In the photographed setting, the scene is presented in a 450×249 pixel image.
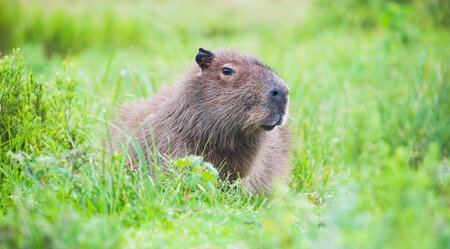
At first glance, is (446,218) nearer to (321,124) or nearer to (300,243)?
(300,243)

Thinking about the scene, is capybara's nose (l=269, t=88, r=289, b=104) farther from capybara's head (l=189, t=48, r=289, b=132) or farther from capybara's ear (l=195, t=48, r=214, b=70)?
Result: capybara's ear (l=195, t=48, r=214, b=70)

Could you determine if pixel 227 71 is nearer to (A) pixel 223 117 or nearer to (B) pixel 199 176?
(A) pixel 223 117

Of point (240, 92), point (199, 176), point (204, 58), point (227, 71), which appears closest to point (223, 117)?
point (240, 92)

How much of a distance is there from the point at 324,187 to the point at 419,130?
1763mm

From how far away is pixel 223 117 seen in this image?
4.51m

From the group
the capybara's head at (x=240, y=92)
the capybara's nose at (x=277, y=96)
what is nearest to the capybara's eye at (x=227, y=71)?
the capybara's head at (x=240, y=92)

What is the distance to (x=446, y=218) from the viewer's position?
2525 millimetres

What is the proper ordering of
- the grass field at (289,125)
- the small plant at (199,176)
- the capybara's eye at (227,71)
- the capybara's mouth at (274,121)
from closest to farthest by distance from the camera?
1. the grass field at (289,125)
2. the small plant at (199,176)
3. the capybara's mouth at (274,121)
4. the capybara's eye at (227,71)

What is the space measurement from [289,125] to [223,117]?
1178 mm

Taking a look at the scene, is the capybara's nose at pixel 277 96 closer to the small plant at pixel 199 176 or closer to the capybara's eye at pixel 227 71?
the capybara's eye at pixel 227 71

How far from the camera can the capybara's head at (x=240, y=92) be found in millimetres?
4414

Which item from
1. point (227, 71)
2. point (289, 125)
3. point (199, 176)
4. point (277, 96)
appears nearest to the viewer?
point (199, 176)

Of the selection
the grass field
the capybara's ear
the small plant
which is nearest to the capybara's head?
the capybara's ear

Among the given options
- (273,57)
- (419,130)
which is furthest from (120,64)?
(419,130)
